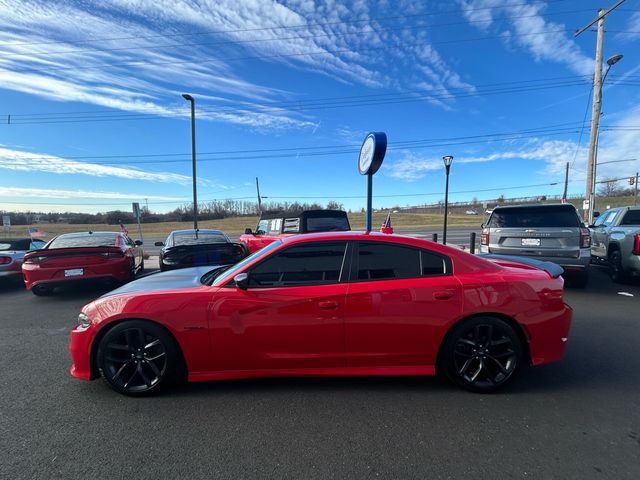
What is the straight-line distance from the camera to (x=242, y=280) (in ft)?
9.21

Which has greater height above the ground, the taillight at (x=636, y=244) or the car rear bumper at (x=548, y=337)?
the taillight at (x=636, y=244)

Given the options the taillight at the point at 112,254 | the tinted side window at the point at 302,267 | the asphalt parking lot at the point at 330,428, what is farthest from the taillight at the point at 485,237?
the taillight at the point at 112,254

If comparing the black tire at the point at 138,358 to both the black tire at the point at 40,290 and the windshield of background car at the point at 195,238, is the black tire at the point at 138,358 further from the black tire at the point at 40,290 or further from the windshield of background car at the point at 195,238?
the windshield of background car at the point at 195,238

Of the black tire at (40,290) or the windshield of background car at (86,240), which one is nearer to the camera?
the black tire at (40,290)

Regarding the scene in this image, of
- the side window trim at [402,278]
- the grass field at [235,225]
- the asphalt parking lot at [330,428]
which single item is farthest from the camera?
the grass field at [235,225]

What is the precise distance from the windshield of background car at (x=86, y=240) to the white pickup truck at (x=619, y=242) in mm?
11142

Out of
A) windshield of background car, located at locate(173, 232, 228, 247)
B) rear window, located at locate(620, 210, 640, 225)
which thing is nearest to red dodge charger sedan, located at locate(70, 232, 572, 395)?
windshield of background car, located at locate(173, 232, 228, 247)

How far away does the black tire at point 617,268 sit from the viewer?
708cm

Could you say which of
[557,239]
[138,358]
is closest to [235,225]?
[557,239]

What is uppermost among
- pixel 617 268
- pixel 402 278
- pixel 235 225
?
pixel 402 278

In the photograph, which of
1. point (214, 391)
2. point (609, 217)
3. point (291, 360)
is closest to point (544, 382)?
point (291, 360)

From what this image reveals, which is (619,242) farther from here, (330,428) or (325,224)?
(330,428)

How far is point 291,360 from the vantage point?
2.86m

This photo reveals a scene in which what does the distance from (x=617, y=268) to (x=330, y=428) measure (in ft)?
26.9
